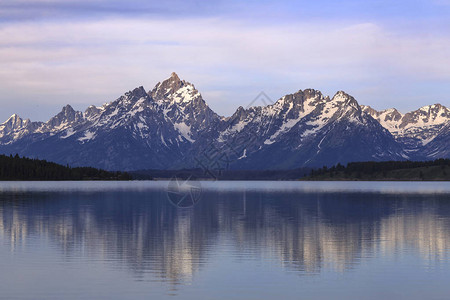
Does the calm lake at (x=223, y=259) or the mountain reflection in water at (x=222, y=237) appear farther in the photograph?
the mountain reflection in water at (x=222, y=237)

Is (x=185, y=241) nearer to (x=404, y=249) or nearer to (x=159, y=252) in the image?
(x=159, y=252)

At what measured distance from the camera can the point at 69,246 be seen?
6794 centimetres

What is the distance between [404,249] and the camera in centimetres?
6625

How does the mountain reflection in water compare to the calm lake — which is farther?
the mountain reflection in water

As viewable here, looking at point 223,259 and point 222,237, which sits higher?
A: point 222,237

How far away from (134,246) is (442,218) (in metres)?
59.7

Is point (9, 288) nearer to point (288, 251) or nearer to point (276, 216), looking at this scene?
point (288, 251)

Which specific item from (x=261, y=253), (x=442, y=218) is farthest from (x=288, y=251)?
(x=442, y=218)

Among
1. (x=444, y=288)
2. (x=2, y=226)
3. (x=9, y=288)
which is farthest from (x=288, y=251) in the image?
(x=2, y=226)

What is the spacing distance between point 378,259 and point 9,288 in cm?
3238

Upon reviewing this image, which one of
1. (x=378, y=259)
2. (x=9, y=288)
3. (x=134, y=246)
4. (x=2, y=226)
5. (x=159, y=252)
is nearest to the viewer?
(x=9, y=288)

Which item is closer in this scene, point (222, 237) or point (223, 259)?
point (223, 259)

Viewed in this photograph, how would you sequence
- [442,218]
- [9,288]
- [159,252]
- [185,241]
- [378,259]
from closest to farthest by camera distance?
[9,288] → [378,259] → [159,252] → [185,241] → [442,218]

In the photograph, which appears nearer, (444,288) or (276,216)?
→ (444,288)
